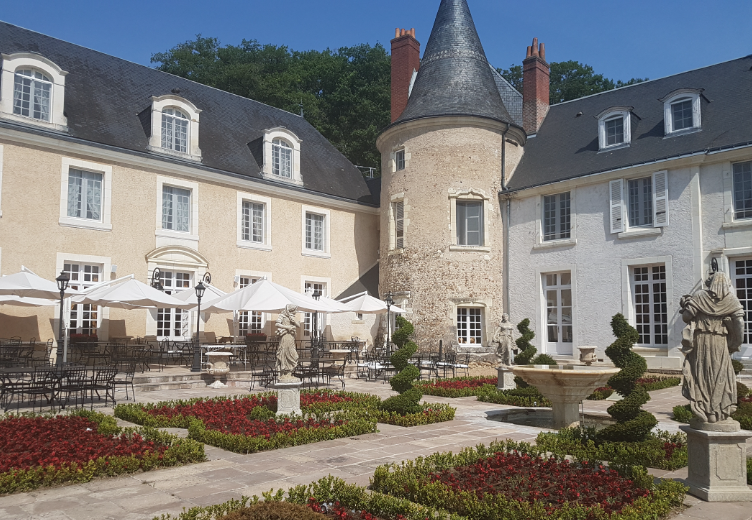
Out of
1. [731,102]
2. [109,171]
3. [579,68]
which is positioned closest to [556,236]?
[731,102]

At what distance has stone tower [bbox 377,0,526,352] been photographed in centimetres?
2108

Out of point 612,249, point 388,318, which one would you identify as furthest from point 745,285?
point 388,318

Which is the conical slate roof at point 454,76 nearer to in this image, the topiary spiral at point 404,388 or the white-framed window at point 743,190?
the white-framed window at point 743,190

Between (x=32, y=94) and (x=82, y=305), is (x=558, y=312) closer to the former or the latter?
(x=82, y=305)

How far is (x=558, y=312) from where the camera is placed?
67.3 feet

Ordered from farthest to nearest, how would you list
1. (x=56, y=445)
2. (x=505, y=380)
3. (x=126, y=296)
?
(x=126, y=296)
(x=505, y=380)
(x=56, y=445)

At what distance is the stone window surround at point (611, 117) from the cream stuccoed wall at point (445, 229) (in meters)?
3.26

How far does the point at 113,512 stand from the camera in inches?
199

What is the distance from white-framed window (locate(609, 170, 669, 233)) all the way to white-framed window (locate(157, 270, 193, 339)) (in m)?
13.3

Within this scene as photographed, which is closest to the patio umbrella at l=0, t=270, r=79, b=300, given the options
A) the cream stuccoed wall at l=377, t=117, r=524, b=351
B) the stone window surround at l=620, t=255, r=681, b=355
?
the cream stuccoed wall at l=377, t=117, r=524, b=351

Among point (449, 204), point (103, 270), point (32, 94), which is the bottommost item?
point (103, 270)

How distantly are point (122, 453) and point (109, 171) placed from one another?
41.7 feet

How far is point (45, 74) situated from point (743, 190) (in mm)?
19188

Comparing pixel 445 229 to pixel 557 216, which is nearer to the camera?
pixel 557 216
